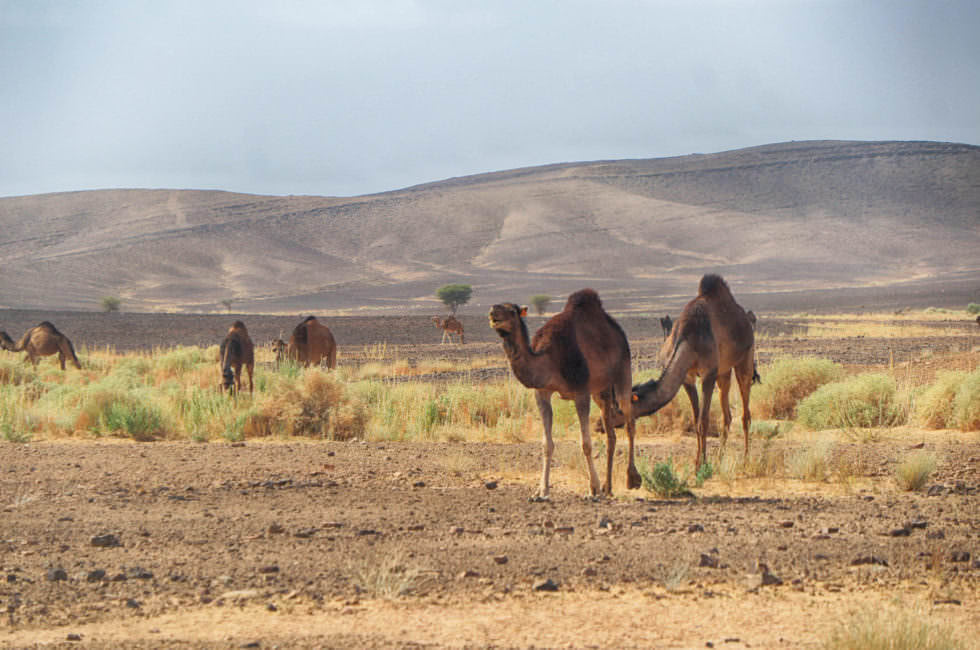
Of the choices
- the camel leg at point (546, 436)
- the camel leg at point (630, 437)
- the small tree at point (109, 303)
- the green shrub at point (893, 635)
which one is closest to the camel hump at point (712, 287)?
the camel leg at point (630, 437)

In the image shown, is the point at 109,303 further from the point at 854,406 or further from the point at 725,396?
the point at 725,396

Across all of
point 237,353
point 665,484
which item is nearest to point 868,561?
point 665,484

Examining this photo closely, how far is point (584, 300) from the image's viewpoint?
10391 millimetres

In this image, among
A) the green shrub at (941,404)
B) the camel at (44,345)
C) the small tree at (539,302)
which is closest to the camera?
the green shrub at (941,404)

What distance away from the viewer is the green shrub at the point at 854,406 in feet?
50.1

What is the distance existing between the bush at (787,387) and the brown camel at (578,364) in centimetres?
835

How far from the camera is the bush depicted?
17.9 meters

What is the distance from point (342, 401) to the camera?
15.7 meters

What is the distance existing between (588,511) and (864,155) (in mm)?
179026

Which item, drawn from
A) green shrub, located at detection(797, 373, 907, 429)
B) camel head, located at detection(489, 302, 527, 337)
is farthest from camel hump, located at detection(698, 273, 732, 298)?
green shrub, located at detection(797, 373, 907, 429)

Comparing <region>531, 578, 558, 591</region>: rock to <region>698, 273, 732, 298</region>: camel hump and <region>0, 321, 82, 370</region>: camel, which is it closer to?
<region>698, 273, 732, 298</region>: camel hump

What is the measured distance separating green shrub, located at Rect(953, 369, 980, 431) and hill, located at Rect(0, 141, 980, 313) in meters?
65.3

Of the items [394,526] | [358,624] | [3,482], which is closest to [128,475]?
[3,482]

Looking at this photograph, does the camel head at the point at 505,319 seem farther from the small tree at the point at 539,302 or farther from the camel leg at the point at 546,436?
the small tree at the point at 539,302
